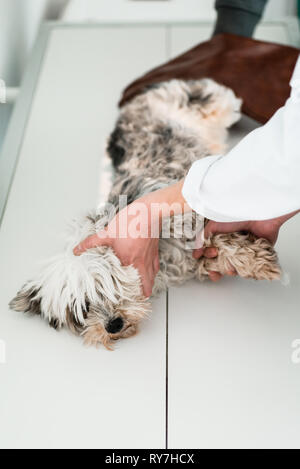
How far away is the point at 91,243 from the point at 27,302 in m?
0.22

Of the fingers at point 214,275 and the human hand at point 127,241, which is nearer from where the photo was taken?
the human hand at point 127,241

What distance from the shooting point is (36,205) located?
208 cm

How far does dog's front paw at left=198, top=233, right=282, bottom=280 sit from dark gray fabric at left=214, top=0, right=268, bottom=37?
1.35 meters

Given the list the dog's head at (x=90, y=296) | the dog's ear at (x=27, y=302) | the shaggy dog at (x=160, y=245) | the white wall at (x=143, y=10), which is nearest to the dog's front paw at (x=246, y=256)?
the shaggy dog at (x=160, y=245)

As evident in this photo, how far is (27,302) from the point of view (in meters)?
1.54

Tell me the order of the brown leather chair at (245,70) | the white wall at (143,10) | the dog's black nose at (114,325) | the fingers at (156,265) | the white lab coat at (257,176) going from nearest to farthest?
the white lab coat at (257,176) < the dog's black nose at (114,325) < the fingers at (156,265) < the brown leather chair at (245,70) < the white wall at (143,10)

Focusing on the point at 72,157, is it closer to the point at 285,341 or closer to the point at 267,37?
the point at 285,341

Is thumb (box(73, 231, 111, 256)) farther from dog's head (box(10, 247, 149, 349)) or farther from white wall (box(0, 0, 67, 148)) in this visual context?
white wall (box(0, 0, 67, 148))

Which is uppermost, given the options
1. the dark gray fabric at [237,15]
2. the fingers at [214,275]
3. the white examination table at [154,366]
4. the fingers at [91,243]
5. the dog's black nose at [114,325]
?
the dark gray fabric at [237,15]

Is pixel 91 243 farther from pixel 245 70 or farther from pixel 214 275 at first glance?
pixel 245 70

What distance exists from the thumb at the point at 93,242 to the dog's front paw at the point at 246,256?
297 mm

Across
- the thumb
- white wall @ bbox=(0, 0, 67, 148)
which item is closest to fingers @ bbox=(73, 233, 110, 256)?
the thumb

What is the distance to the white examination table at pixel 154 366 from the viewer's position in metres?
1.38

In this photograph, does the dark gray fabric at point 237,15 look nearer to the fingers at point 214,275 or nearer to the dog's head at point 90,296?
the fingers at point 214,275
